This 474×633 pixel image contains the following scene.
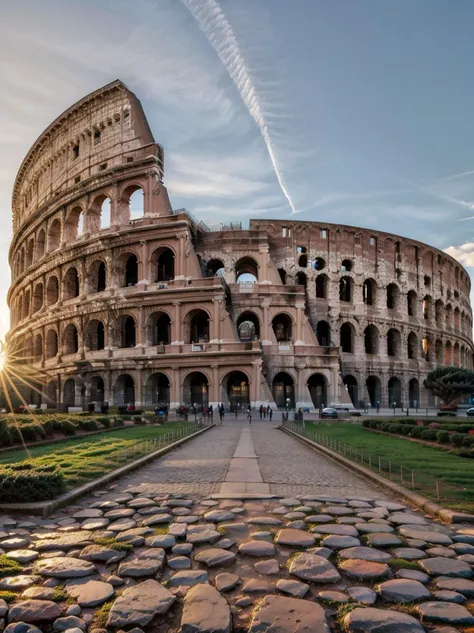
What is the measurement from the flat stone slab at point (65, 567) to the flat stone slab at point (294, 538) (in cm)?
209

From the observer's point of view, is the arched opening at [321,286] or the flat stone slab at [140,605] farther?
the arched opening at [321,286]

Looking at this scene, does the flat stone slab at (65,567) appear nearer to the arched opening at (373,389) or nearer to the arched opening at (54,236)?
the arched opening at (373,389)

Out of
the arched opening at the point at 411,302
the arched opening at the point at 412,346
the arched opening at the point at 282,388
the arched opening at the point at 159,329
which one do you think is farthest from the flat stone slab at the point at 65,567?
the arched opening at the point at 411,302

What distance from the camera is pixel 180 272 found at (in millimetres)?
40188

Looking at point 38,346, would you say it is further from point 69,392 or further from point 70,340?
point 69,392

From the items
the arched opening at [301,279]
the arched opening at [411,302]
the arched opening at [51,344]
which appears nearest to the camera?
the arched opening at [51,344]

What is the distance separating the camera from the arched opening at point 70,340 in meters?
46.1

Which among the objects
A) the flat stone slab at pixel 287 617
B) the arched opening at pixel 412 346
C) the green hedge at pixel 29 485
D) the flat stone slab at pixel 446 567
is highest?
the arched opening at pixel 412 346

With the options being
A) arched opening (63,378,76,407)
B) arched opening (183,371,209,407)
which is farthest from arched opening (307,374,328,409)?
arched opening (63,378,76,407)

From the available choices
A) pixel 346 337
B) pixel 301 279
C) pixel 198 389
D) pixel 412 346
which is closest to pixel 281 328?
pixel 301 279

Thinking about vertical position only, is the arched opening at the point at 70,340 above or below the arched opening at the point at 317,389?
above

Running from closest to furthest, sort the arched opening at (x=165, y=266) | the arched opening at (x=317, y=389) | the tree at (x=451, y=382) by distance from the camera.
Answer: the tree at (x=451, y=382) → the arched opening at (x=317, y=389) → the arched opening at (x=165, y=266)

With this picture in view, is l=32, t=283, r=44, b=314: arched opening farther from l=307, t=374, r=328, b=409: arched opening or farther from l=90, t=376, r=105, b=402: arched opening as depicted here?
l=307, t=374, r=328, b=409: arched opening

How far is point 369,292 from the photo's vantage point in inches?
2128
